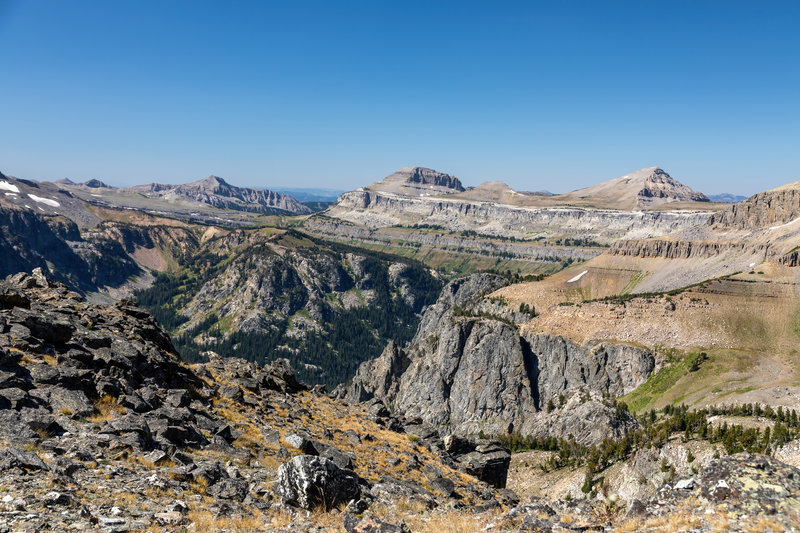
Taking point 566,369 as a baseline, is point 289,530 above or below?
above

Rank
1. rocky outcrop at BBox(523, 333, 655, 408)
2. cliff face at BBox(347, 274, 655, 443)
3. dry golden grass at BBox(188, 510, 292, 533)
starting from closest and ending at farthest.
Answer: dry golden grass at BBox(188, 510, 292, 533) → rocky outcrop at BBox(523, 333, 655, 408) → cliff face at BBox(347, 274, 655, 443)

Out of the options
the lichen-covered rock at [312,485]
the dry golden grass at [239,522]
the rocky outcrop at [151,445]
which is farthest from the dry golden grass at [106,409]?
the lichen-covered rock at [312,485]

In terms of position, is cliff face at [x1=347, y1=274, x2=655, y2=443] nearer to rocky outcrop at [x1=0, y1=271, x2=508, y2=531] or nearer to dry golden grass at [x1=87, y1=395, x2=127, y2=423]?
rocky outcrop at [x1=0, y1=271, x2=508, y2=531]

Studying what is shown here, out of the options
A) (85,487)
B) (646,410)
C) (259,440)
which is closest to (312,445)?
(259,440)

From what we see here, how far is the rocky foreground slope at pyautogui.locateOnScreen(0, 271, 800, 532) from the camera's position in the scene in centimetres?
1762

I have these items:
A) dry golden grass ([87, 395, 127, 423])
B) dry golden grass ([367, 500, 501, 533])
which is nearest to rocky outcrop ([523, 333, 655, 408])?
dry golden grass ([367, 500, 501, 533])

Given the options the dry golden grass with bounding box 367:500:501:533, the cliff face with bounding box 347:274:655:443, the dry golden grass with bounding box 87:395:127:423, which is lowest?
the cliff face with bounding box 347:274:655:443

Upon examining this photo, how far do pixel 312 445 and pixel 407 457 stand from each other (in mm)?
10894

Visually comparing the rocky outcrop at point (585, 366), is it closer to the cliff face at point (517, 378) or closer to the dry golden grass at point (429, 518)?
the cliff face at point (517, 378)

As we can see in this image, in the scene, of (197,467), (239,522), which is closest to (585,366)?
(197,467)

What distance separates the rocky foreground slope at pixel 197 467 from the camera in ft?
57.8

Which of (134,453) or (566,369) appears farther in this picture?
(566,369)

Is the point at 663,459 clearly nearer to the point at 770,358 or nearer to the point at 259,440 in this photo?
the point at 259,440

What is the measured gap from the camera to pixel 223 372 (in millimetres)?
54562
